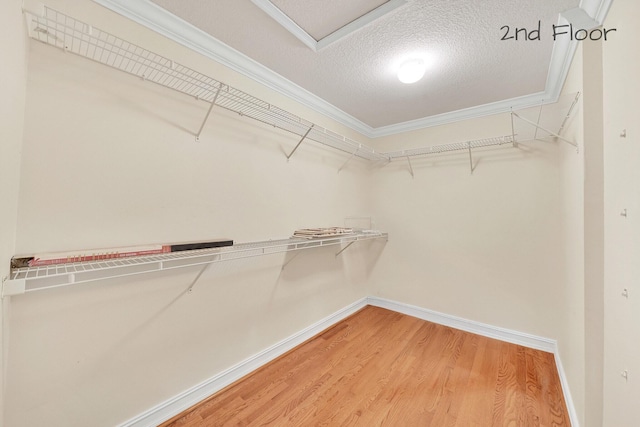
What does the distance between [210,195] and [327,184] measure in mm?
1155

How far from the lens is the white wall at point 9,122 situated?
67cm

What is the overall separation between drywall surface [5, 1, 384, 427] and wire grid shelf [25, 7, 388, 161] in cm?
5

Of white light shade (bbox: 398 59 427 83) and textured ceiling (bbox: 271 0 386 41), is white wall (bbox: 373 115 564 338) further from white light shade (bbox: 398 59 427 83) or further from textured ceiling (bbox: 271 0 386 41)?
textured ceiling (bbox: 271 0 386 41)

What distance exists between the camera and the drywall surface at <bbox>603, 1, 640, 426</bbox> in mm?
737

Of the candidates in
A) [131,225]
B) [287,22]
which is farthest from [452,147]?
[131,225]

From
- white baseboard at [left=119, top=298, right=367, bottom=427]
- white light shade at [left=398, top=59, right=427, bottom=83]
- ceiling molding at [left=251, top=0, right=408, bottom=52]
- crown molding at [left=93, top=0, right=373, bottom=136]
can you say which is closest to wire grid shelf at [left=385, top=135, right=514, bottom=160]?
white light shade at [left=398, top=59, right=427, bottom=83]

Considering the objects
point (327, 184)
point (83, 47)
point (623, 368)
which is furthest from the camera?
point (327, 184)

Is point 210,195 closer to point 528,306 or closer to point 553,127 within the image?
point 553,127

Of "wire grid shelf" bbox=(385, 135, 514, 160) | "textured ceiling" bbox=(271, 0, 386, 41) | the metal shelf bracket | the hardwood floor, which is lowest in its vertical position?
the hardwood floor

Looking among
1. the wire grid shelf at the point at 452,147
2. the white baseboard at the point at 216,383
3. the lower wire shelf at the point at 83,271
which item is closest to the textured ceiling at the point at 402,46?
the wire grid shelf at the point at 452,147

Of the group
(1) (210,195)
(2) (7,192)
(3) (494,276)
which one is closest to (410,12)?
(1) (210,195)

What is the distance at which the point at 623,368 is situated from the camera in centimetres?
81

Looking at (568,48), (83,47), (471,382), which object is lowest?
(471,382)

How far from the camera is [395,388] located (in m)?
1.51
